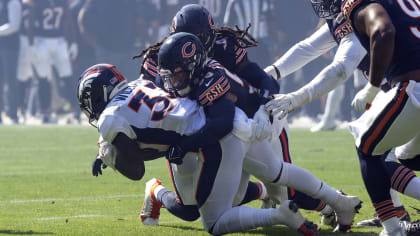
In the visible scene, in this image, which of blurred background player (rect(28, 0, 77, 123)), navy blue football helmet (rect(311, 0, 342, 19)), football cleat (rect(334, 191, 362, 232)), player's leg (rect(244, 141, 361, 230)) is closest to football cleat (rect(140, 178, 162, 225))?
player's leg (rect(244, 141, 361, 230))

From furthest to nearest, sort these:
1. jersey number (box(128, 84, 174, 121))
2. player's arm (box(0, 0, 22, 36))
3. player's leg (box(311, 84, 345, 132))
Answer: player's arm (box(0, 0, 22, 36)) < player's leg (box(311, 84, 345, 132)) < jersey number (box(128, 84, 174, 121))

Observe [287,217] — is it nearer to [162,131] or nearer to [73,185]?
[162,131]

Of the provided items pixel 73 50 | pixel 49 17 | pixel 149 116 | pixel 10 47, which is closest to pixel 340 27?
pixel 149 116

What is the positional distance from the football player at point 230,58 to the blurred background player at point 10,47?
38.8 feet

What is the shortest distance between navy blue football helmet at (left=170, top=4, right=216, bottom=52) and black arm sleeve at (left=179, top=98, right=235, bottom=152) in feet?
2.11

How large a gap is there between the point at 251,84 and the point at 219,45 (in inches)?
11.2

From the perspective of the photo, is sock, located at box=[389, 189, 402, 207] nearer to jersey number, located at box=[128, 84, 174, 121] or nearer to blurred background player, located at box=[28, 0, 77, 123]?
jersey number, located at box=[128, 84, 174, 121]

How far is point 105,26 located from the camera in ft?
56.9

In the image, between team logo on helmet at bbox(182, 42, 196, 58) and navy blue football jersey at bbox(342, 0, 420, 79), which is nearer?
navy blue football jersey at bbox(342, 0, 420, 79)

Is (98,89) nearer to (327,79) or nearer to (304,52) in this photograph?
(327,79)

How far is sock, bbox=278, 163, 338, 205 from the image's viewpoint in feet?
13.8

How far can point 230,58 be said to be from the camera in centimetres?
459

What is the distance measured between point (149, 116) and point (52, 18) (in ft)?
43.0

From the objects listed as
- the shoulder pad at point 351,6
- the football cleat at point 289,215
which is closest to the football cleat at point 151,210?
the football cleat at point 289,215
